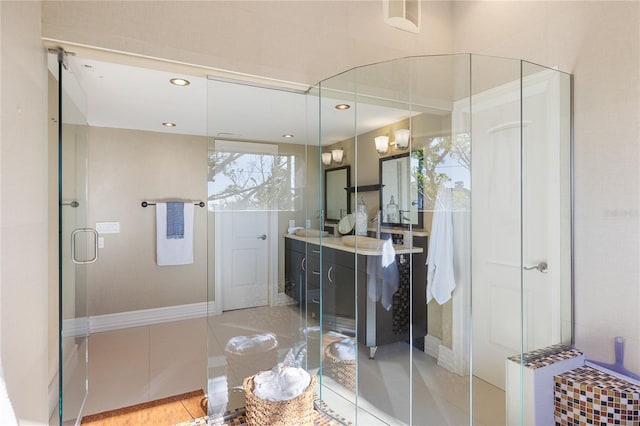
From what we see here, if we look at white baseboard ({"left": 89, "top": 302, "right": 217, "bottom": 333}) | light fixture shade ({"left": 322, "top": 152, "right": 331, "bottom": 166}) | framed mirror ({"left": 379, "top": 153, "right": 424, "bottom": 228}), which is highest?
light fixture shade ({"left": 322, "top": 152, "right": 331, "bottom": 166})

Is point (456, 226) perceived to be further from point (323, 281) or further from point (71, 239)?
point (71, 239)

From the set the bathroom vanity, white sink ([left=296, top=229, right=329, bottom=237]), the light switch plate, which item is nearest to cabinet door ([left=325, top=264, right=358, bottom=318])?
the bathroom vanity

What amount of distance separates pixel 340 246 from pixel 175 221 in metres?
2.58

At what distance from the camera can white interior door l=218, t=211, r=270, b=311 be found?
2100 mm

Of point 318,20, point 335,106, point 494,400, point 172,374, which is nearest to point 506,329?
point 494,400

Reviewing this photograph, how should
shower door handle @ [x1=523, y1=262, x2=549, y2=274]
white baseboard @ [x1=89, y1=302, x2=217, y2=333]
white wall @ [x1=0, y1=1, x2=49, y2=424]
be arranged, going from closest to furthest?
1. white wall @ [x1=0, y1=1, x2=49, y2=424]
2. shower door handle @ [x1=523, y1=262, x2=549, y2=274]
3. white baseboard @ [x1=89, y1=302, x2=217, y2=333]

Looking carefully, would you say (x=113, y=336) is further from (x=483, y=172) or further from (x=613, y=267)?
(x=613, y=267)

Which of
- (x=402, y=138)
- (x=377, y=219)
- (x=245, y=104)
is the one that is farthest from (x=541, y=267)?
(x=245, y=104)

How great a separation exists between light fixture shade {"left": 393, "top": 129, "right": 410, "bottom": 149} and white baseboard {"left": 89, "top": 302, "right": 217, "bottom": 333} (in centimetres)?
292

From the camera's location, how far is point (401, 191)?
188 cm

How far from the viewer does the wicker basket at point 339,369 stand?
2.16m

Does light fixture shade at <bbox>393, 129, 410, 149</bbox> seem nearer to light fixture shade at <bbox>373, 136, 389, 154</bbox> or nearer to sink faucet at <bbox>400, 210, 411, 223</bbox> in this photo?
light fixture shade at <bbox>373, 136, 389, 154</bbox>

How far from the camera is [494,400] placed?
1.99m

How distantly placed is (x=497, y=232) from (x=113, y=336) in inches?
146
